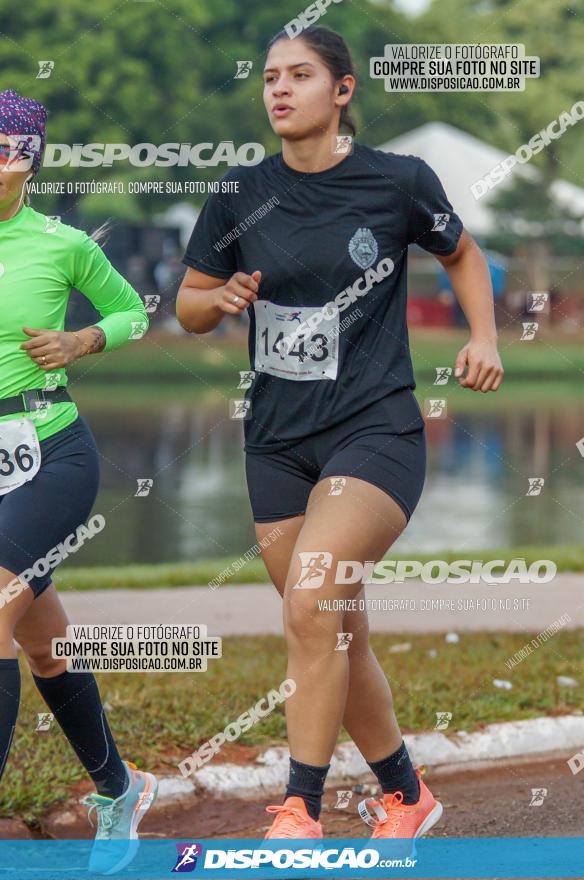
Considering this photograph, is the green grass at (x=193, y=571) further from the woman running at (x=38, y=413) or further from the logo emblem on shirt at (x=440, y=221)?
the logo emblem on shirt at (x=440, y=221)

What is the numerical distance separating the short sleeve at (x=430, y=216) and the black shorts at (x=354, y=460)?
1.36 feet

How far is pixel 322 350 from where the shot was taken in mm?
3742

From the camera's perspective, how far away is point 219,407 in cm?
2336

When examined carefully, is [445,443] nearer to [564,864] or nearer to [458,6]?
[564,864]

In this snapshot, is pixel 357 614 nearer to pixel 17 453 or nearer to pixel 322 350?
pixel 322 350

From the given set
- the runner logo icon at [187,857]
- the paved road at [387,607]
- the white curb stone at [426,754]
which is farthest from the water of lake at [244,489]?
the runner logo icon at [187,857]

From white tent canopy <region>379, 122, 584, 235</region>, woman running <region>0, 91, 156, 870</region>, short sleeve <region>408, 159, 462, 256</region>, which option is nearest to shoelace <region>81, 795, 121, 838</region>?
woman running <region>0, 91, 156, 870</region>

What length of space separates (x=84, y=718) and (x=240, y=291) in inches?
51.8

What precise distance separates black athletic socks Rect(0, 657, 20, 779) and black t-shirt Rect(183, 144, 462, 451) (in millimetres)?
864

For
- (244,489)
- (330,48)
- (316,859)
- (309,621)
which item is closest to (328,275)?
(330,48)

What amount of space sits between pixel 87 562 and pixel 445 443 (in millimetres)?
8554

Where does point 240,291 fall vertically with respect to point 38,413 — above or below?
above

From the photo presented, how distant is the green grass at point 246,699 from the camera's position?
15.9ft

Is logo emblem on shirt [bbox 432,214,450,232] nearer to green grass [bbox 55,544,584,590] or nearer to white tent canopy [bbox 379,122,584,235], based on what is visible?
green grass [bbox 55,544,584,590]
